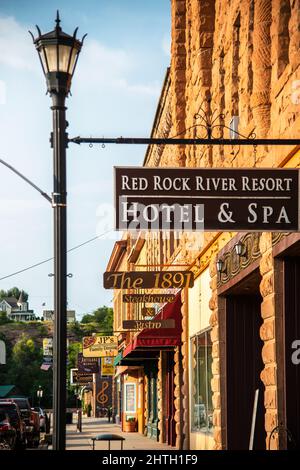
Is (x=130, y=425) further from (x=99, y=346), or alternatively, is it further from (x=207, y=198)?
(x=207, y=198)

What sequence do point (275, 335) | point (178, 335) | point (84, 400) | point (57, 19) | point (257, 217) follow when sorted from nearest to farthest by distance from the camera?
point (57, 19), point (257, 217), point (275, 335), point (178, 335), point (84, 400)

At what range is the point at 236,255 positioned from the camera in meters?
18.3

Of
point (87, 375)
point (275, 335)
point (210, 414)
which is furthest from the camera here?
point (87, 375)

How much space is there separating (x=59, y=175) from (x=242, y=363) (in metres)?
9.68

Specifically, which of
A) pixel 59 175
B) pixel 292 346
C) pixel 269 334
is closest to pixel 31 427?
pixel 269 334

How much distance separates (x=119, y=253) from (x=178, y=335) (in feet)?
117

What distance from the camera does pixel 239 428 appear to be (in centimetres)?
1952

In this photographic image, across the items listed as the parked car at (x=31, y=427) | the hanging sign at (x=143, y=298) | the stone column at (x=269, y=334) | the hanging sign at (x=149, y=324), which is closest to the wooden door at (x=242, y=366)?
the stone column at (x=269, y=334)

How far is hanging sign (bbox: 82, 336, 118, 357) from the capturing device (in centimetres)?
5197

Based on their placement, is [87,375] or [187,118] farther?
[87,375]

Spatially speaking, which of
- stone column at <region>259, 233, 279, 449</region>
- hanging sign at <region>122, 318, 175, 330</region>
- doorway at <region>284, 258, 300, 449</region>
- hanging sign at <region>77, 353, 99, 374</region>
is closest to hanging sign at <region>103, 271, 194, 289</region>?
hanging sign at <region>122, 318, 175, 330</region>

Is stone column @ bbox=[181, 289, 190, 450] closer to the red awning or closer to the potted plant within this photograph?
the red awning
